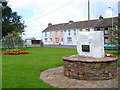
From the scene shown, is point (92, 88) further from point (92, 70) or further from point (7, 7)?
point (7, 7)

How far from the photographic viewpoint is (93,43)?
714 cm

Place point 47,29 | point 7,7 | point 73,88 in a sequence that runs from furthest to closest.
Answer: point 47,29, point 7,7, point 73,88

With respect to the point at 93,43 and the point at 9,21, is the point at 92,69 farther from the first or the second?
the point at 9,21

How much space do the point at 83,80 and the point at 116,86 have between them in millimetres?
1412

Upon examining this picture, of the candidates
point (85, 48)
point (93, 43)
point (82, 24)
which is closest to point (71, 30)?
point (82, 24)

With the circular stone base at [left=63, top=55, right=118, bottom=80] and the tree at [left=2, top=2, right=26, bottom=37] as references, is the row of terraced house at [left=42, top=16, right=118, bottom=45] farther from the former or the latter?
the circular stone base at [left=63, top=55, right=118, bottom=80]

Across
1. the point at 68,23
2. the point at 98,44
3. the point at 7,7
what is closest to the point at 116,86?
the point at 98,44

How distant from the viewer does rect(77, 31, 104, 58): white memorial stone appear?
23.3 ft

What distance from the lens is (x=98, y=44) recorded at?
7.13 metres

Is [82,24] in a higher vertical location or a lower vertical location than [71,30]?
higher

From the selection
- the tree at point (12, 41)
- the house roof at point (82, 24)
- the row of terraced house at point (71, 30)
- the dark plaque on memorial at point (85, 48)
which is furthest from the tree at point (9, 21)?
the dark plaque on memorial at point (85, 48)

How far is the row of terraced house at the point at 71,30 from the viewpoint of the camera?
126 ft

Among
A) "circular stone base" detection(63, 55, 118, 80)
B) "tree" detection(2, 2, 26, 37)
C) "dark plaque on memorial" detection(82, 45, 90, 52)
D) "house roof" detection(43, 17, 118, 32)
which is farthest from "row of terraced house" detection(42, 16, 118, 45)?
"circular stone base" detection(63, 55, 118, 80)

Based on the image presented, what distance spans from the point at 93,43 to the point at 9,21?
1088 inches
